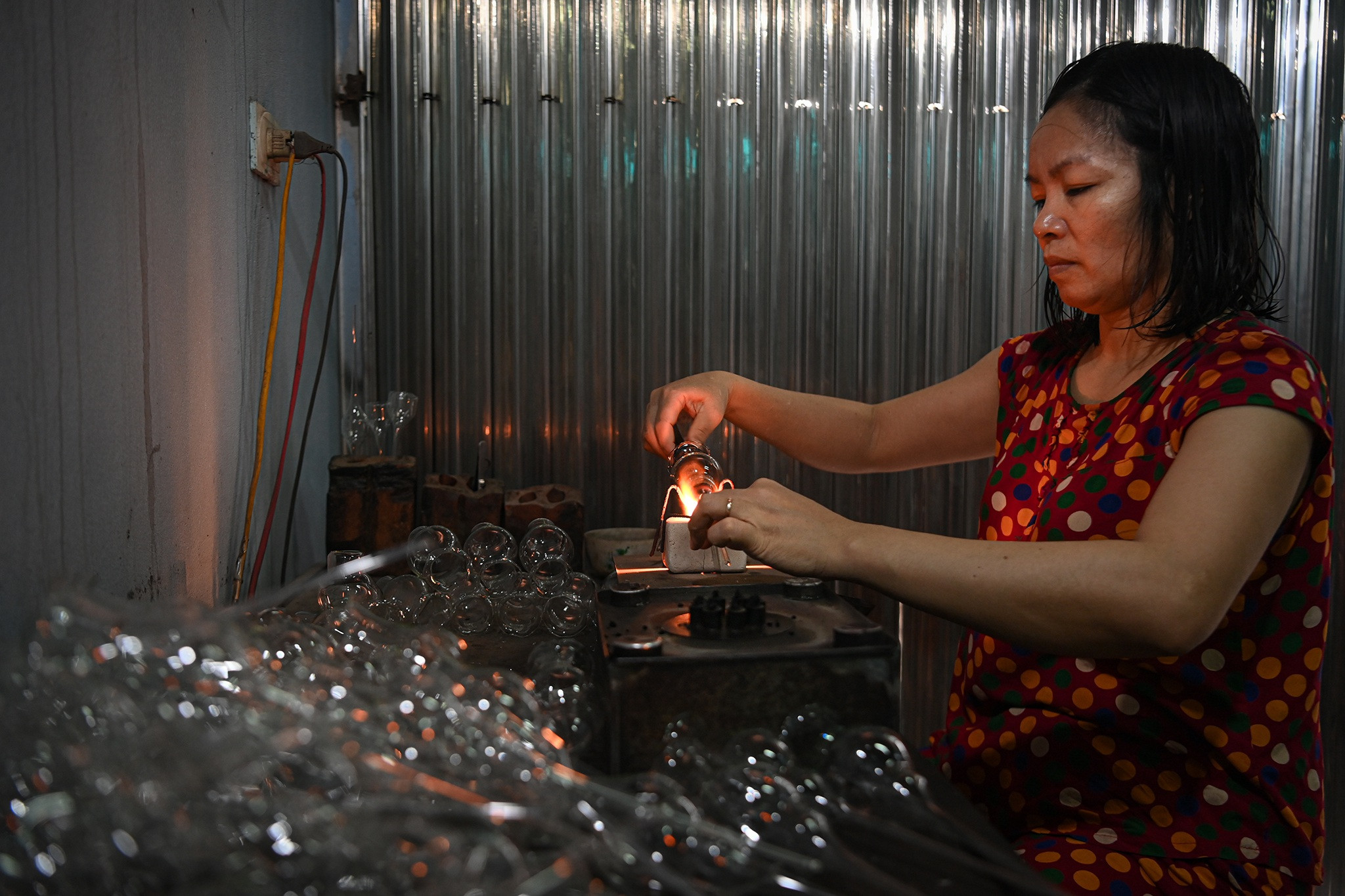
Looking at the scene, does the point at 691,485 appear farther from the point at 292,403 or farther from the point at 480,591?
the point at 292,403

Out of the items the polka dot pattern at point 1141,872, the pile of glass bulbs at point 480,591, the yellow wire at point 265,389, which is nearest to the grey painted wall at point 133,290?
the yellow wire at point 265,389

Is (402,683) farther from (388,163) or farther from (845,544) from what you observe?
(388,163)

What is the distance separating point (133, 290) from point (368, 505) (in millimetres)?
940

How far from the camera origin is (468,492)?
7.78 feet

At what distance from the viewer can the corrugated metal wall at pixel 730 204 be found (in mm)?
2811

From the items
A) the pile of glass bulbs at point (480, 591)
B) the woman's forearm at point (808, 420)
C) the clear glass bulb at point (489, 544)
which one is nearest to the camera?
Answer: the pile of glass bulbs at point (480, 591)

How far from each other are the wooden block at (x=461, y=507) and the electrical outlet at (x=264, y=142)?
32.6 inches

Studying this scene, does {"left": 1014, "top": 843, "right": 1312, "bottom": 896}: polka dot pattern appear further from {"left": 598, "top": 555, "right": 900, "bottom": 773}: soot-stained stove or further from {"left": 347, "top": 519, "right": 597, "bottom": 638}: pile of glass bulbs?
{"left": 347, "top": 519, "right": 597, "bottom": 638}: pile of glass bulbs

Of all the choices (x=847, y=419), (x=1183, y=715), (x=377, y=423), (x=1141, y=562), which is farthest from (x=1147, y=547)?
(x=377, y=423)

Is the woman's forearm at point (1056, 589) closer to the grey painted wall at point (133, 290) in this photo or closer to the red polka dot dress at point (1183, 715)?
the red polka dot dress at point (1183, 715)

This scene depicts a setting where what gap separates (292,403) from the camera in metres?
2.23

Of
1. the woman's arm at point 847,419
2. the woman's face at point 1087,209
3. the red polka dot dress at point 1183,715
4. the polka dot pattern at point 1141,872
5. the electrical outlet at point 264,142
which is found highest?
the electrical outlet at point 264,142

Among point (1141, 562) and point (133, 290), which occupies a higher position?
point (133, 290)

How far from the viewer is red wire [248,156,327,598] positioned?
6.59 feet
